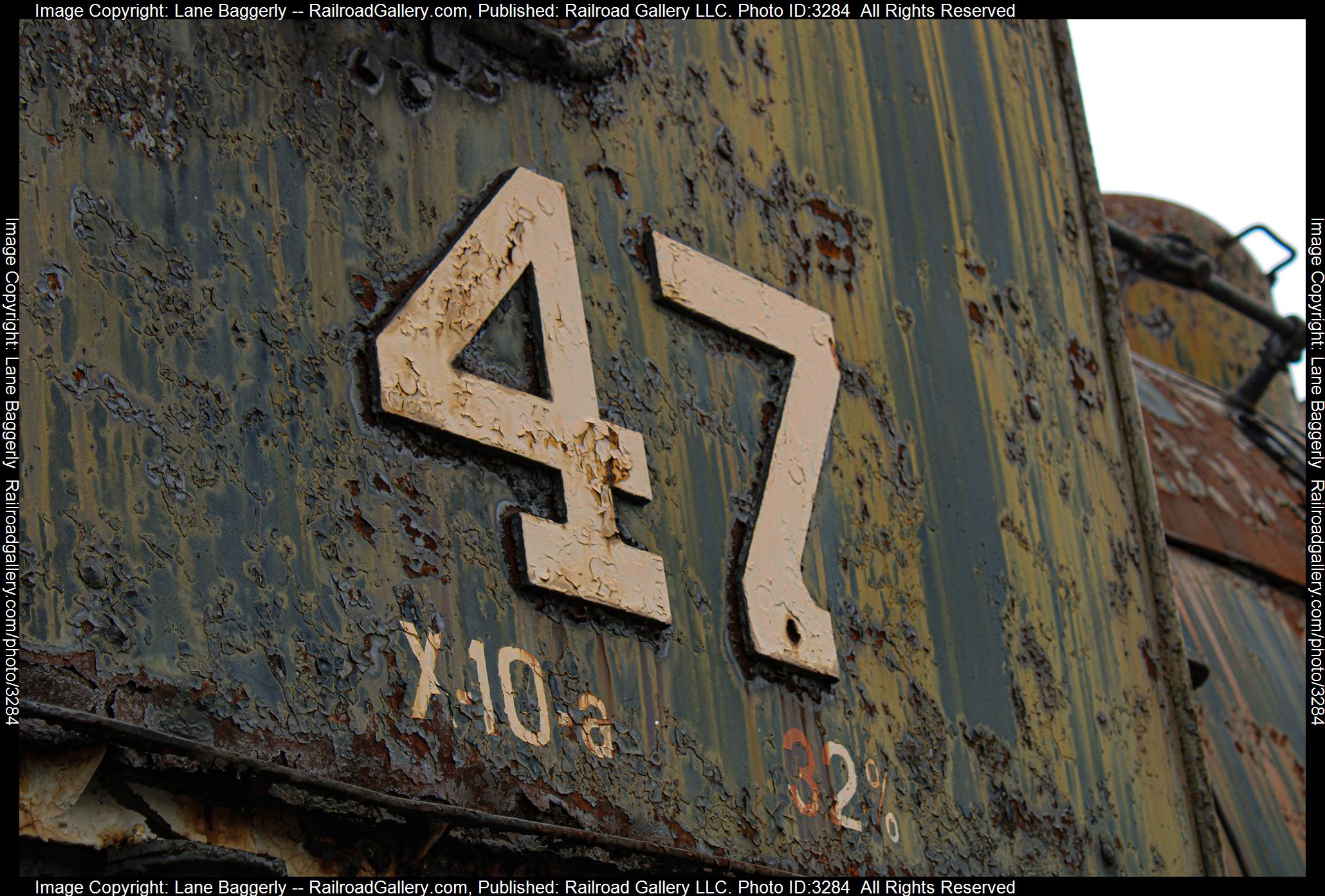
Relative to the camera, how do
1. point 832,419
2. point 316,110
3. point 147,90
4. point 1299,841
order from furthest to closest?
point 1299,841 < point 832,419 < point 316,110 < point 147,90

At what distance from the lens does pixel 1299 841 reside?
4207 millimetres

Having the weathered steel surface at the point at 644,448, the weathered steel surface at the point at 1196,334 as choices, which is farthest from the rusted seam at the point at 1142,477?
the weathered steel surface at the point at 1196,334

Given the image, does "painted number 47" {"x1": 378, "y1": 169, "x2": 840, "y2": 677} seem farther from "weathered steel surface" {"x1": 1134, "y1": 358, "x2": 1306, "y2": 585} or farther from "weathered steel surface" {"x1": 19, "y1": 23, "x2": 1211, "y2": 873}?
"weathered steel surface" {"x1": 1134, "y1": 358, "x2": 1306, "y2": 585}

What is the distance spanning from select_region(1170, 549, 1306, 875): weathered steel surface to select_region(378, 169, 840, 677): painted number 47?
5.34 feet

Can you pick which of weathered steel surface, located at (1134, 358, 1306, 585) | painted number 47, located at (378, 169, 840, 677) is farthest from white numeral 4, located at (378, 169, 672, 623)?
weathered steel surface, located at (1134, 358, 1306, 585)

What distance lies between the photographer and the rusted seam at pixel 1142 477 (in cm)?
322

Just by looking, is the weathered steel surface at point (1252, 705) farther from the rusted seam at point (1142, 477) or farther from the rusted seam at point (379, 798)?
the rusted seam at point (379, 798)

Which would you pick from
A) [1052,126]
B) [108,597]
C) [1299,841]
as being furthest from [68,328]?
[1299,841]

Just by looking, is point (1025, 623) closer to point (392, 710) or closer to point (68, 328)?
point (392, 710)

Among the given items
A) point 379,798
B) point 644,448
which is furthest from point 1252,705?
point 379,798

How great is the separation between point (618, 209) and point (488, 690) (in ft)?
2.78

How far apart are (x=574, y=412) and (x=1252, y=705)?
2.82 m

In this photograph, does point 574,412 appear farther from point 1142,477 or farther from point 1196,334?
point 1196,334

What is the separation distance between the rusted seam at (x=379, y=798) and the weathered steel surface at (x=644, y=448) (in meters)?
0.05
